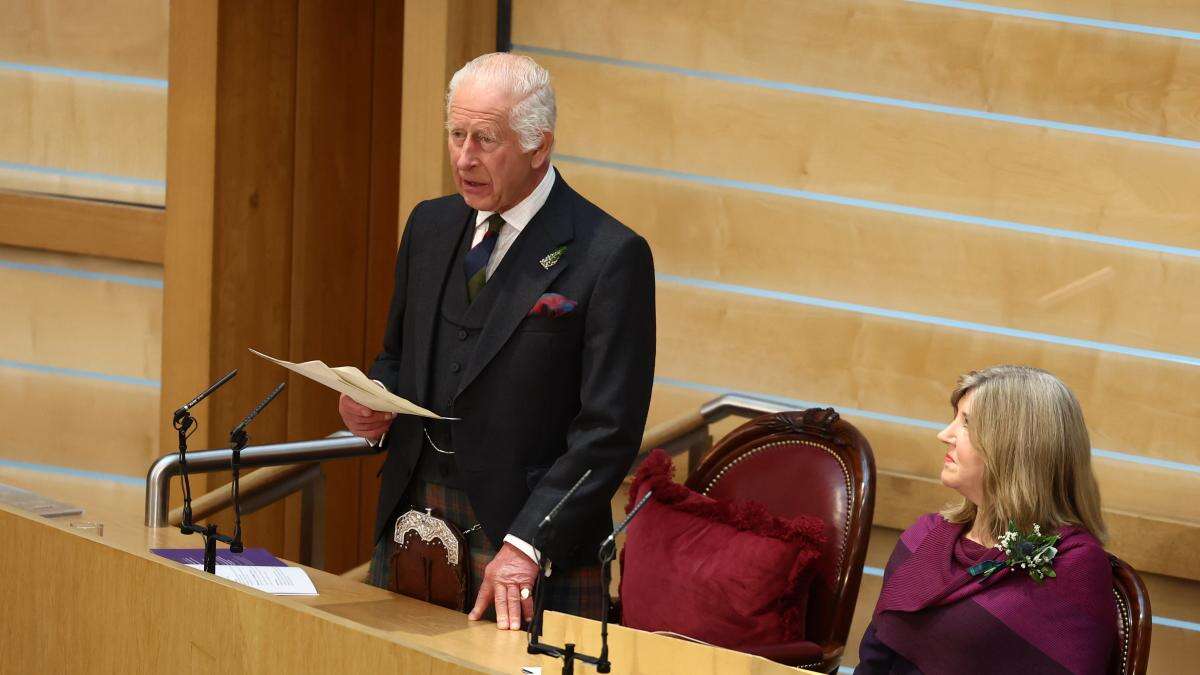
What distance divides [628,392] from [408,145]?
1.94 m

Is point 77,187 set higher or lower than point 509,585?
higher

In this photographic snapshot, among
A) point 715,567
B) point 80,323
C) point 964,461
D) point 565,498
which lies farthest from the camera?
point 80,323

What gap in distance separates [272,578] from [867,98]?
2.14m

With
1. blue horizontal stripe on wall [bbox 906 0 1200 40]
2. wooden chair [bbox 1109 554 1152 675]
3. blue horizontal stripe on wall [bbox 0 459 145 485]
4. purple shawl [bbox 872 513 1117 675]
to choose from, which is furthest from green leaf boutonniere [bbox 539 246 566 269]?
blue horizontal stripe on wall [bbox 0 459 145 485]

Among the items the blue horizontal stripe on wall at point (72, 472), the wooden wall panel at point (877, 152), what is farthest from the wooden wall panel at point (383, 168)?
the wooden wall panel at point (877, 152)

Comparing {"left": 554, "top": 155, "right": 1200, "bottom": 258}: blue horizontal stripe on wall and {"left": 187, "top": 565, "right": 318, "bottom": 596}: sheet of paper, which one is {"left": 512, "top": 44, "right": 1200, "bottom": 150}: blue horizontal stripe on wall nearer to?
{"left": 554, "top": 155, "right": 1200, "bottom": 258}: blue horizontal stripe on wall

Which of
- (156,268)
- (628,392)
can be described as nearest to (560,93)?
(156,268)

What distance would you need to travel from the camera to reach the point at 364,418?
2.46 metres

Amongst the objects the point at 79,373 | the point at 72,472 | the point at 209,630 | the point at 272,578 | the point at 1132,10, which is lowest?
the point at 72,472

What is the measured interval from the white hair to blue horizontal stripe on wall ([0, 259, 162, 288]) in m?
2.44

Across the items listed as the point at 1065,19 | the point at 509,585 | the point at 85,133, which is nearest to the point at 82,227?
the point at 85,133

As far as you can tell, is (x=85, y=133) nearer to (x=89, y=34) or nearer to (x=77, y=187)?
(x=77, y=187)

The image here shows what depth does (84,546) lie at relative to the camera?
2.08 metres

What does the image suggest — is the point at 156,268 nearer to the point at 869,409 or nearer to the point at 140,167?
the point at 140,167
